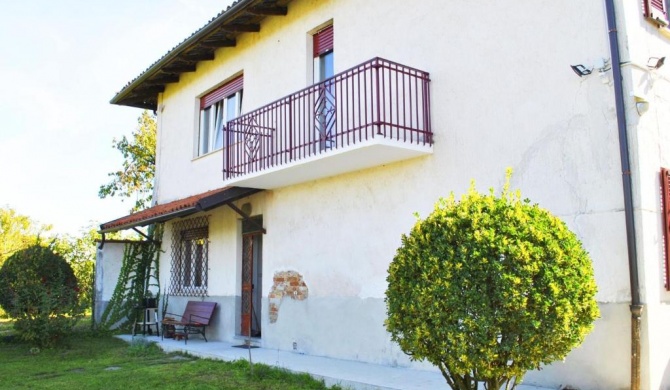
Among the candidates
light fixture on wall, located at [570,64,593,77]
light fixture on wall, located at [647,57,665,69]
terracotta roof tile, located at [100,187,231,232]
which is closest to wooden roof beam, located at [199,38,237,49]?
terracotta roof tile, located at [100,187,231,232]

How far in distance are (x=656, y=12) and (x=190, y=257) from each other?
35.6ft

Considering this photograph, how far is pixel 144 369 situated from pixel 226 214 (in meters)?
4.23

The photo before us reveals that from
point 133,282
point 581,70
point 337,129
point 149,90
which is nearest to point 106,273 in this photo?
point 133,282

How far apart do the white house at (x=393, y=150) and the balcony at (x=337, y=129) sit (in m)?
0.04

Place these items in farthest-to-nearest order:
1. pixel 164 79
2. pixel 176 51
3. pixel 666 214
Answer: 1. pixel 164 79
2. pixel 176 51
3. pixel 666 214

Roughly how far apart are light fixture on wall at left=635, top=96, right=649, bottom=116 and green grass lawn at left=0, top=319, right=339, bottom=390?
4.97m

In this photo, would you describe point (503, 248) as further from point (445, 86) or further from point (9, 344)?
point (9, 344)

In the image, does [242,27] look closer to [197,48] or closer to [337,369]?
[197,48]

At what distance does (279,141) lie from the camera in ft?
34.0

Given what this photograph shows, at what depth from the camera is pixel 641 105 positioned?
20.2 ft

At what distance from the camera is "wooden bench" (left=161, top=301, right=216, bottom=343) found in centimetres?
1214

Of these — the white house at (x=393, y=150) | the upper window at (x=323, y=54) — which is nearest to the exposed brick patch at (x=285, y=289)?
the white house at (x=393, y=150)

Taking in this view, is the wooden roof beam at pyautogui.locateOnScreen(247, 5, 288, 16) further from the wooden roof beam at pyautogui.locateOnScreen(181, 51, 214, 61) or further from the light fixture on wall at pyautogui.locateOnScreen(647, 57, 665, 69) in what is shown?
the light fixture on wall at pyautogui.locateOnScreen(647, 57, 665, 69)

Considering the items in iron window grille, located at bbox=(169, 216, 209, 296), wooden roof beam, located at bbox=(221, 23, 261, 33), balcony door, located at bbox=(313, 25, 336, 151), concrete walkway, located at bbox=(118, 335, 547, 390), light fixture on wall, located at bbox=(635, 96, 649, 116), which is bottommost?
concrete walkway, located at bbox=(118, 335, 547, 390)
